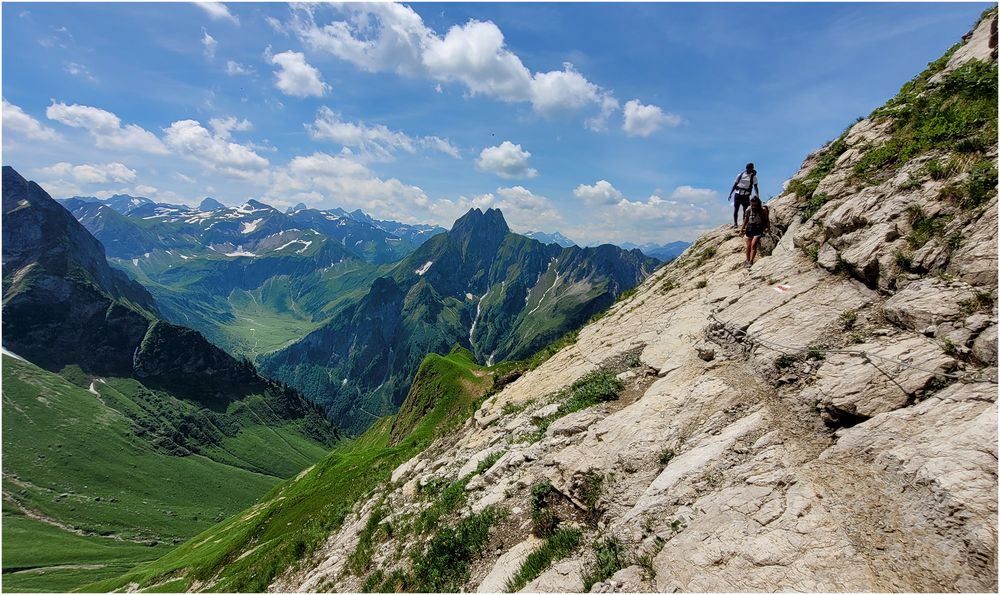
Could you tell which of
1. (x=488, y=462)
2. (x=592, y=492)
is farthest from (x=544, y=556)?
(x=488, y=462)

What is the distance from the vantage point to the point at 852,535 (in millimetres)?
7844

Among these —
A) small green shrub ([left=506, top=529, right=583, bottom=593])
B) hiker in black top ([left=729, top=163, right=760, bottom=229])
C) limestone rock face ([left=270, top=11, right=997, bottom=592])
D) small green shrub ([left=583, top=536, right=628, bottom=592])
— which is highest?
hiker in black top ([left=729, top=163, right=760, bottom=229])

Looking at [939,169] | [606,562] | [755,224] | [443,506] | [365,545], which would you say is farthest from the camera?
[755,224]

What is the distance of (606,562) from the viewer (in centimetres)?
971

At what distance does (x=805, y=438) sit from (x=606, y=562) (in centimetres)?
617

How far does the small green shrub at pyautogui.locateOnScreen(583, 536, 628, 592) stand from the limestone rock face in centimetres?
9

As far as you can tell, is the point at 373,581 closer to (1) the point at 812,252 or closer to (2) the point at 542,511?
(2) the point at 542,511

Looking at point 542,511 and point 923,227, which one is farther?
point 923,227

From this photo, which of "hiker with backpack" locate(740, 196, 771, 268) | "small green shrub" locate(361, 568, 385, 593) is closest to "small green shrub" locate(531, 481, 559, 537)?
"small green shrub" locate(361, 568, 385, 593)

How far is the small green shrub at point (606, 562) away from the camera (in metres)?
9.43

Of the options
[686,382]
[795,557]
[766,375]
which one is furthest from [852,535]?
[686,382]

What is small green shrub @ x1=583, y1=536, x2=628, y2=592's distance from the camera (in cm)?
943

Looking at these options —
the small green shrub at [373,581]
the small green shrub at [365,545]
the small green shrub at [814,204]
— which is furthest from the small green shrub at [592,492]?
the small green shrub at [814,204]

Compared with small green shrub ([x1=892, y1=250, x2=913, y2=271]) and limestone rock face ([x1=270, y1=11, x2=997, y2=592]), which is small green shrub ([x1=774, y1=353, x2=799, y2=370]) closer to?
limestone rock face ([x1=270, y1=11, x2=997, y2=592])
